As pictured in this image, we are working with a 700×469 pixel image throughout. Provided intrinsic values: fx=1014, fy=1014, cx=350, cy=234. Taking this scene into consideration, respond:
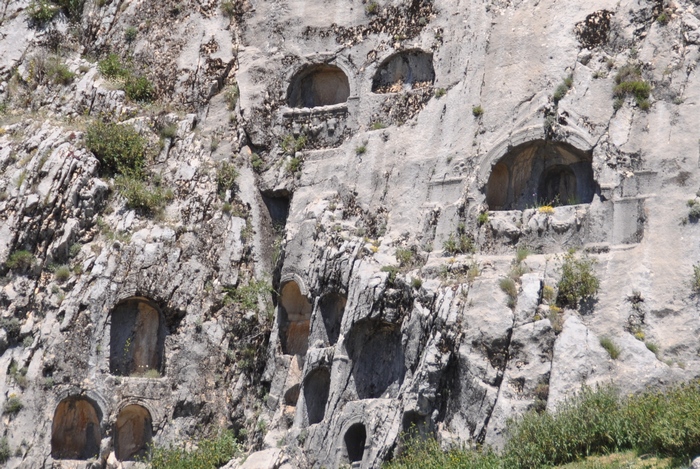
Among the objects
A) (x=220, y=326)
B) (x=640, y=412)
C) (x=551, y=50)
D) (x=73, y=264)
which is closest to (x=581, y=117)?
(x=551, y=50)

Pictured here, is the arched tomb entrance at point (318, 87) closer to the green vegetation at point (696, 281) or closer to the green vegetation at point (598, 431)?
the green vegetation at point (696, 281)

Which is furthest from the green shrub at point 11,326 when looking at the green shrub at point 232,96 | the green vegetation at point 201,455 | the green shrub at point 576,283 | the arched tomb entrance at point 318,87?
the green shrub at point 576,283

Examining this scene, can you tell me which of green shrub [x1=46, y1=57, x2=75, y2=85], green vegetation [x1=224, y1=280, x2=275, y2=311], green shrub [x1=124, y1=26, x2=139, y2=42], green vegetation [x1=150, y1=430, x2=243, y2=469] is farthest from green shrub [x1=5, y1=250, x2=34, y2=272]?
green shrub [x1=124, y1=26, x2=139, y2=42]

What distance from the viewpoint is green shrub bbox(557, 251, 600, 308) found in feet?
81.5

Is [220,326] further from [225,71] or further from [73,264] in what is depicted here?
[225,71]

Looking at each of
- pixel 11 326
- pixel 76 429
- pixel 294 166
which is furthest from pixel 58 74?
pixel 76 429

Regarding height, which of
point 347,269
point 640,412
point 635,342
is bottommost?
point 640,412

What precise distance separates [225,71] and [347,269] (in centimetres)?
990

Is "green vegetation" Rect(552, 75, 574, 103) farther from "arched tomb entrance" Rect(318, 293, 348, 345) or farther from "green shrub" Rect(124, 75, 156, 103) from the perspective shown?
"green shrub" Rect(124, 75, 156, 103)

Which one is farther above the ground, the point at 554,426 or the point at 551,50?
the point at 551,50

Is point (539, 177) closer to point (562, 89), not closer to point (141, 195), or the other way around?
point (562, 89)

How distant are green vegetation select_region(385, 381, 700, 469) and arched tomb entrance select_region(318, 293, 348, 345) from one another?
21.4 feet

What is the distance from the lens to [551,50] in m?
28.7

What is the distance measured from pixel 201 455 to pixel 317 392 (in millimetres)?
3671
